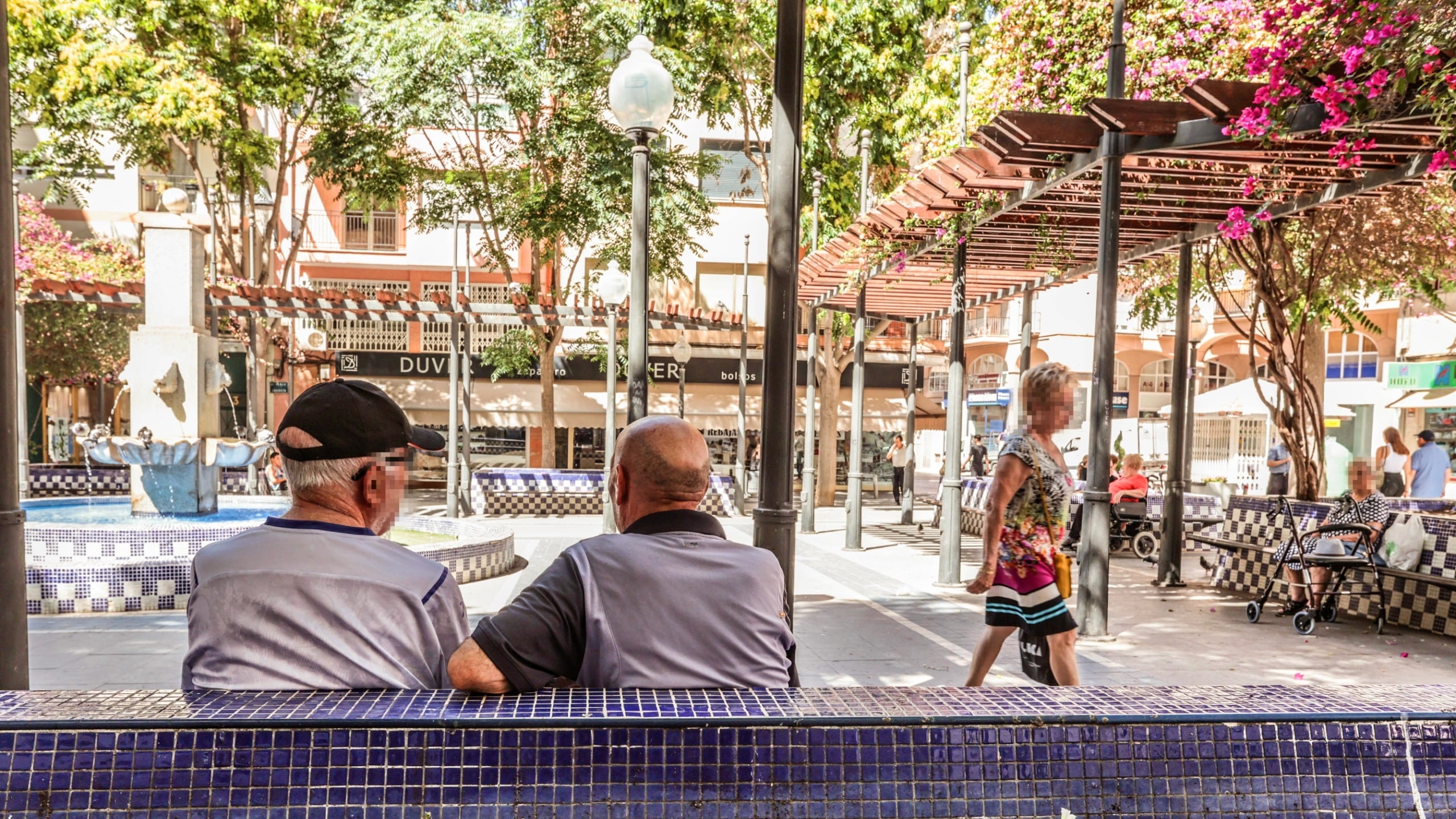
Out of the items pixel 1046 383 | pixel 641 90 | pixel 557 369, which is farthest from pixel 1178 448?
pixel 557 369

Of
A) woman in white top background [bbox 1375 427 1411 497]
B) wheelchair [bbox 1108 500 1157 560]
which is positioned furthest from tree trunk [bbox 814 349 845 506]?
woman in white top background [bbox 1375 427 1411 497]

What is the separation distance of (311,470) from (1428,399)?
34938 millimetres

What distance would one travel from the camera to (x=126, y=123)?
59.3 feet

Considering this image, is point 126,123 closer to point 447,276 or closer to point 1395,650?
point 447,276

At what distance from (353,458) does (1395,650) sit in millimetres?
7946

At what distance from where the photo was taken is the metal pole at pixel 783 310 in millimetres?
4051

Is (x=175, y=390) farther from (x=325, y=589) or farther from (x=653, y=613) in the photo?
(x=653, y=613)

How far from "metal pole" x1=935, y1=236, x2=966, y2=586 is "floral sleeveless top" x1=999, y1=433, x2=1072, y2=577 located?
19.9ft

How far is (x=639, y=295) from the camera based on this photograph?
624 cm

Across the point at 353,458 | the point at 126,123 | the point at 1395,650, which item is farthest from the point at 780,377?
the point at 126,123

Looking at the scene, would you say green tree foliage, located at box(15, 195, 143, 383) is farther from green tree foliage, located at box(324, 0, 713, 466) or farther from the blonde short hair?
the blonde short hair

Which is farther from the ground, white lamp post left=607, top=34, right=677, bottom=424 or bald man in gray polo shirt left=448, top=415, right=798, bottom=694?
white lamp post left=607, top=34, right=677, bottom=424

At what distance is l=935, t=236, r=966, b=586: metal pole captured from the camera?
10461 millimetres

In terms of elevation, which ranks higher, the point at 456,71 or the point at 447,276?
the point at 456,71
